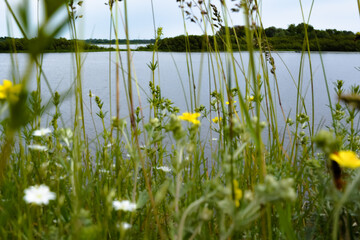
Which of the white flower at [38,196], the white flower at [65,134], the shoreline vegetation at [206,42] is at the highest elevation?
the shoreline vegetation at [206,42]

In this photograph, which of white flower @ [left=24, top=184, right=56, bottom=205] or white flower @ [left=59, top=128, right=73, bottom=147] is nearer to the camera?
white flower @ [left=24, top=184, right=56, bottom=205]

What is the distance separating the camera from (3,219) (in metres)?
0.68

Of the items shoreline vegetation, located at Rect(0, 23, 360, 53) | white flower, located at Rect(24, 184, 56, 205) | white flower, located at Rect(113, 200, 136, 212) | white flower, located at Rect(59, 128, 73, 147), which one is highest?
shoreline vegetation, located at Rect(0, 23, 360, 53)

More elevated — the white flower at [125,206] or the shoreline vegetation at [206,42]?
the shoreline vegetation at [206,42]

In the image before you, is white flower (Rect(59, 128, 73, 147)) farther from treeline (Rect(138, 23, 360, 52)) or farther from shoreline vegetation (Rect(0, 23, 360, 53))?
treeline (Rect(138, 23, 360, 52))

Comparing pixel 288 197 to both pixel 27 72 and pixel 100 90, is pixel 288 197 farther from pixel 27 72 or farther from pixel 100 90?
pixel 100 90

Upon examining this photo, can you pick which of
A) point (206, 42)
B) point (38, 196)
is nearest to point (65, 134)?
point (38, 196)

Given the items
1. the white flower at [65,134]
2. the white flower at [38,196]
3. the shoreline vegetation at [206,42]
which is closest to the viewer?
the white flower at [38,196]

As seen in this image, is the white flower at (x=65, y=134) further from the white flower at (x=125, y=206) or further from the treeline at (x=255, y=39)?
the treeline at (x=255, y=39)

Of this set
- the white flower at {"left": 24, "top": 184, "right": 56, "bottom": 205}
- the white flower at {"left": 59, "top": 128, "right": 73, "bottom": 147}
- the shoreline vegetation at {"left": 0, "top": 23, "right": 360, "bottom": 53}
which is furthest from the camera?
the shoreline vegetation at {"left": 0, "top": 23, "right": 360, "bottom": 53}

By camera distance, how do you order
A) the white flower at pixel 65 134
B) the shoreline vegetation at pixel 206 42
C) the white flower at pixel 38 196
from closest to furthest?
the white flower at pixel 38 196
the white flower at pixel 65 134
the shoreline vegetation at pixel 206 42

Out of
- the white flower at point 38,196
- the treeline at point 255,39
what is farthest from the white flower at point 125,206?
the treeline at point 255,39

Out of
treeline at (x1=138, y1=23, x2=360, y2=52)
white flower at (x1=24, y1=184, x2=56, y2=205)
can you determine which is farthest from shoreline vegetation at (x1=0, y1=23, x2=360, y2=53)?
white flower at (x1=24, y1=184, x2=56, y2=205)

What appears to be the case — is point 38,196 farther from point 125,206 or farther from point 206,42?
point 206,42
